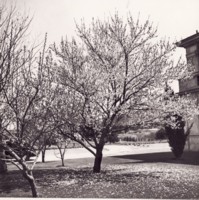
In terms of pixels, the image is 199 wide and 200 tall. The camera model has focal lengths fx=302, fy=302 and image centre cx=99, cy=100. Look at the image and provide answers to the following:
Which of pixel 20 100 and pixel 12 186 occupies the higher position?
pixel 20 100

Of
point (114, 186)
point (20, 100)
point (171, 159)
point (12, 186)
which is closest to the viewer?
point (20, 100)

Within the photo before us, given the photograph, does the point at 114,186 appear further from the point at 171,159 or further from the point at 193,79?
the point at 193,79

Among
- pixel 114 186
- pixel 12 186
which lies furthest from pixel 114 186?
pixel 12 186

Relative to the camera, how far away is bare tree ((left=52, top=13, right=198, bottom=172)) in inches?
518

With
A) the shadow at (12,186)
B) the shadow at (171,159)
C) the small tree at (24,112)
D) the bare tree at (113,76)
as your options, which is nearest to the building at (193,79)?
the shadow at (171,159)

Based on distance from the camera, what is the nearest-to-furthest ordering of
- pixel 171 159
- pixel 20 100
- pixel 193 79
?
pixel 20 100, pixel 171 159, pixel 193 79

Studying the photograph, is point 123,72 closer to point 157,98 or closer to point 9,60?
point 157,98

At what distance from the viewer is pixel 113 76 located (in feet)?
44.3

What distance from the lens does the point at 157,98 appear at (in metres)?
14.1

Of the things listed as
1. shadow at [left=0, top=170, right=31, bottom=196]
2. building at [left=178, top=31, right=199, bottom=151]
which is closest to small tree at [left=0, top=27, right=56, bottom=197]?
shadow at [left=0, top=170, right=31, bottom=196]

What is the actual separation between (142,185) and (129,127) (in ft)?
13.8

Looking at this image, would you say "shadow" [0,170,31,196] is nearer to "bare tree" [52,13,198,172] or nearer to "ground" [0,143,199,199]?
"ground" [0,143,199,199]

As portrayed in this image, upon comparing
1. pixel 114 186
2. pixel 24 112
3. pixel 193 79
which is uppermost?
pixel 193 79

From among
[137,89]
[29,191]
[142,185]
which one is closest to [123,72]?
[137,89]
